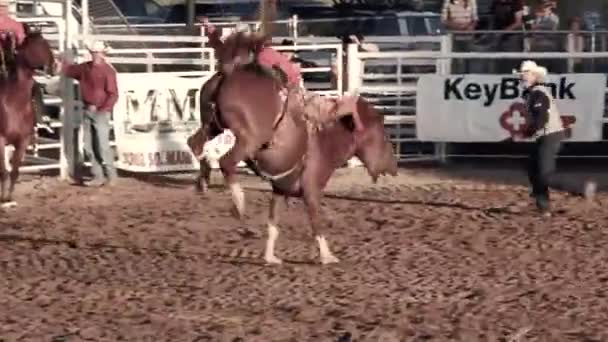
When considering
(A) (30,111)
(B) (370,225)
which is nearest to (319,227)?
(B) (370,225)

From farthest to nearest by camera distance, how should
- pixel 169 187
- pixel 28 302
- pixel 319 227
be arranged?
pixel 169 187 → pixel 319 227 → pixel 28 302

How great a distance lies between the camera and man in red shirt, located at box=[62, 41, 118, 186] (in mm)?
15992

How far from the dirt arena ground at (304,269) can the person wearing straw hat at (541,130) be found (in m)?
0.30

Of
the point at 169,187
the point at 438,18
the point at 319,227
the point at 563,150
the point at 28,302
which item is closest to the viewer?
the point at 28,302

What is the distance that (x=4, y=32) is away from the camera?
14.6m

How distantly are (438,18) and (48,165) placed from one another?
893 centimetres

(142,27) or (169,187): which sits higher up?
(142,27)

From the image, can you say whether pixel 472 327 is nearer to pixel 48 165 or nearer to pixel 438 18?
pixel 48 165

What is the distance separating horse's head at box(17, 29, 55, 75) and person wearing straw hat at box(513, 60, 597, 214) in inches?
179

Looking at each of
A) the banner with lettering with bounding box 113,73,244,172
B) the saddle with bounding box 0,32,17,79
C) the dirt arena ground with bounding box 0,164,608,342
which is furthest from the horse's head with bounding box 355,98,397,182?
the banner with lettering with bounding box 113,73,244,172

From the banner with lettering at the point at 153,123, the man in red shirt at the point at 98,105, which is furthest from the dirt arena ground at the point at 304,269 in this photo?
the banner with lettering at the point at 153,123

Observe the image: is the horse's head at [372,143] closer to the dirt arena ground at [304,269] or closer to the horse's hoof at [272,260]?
the dirt arena ground at [304,269]

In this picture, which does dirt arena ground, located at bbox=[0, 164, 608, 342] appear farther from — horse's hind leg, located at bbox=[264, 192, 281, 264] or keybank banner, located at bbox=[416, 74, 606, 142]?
keybank banner, located at bbox=[416, 74, 606, 142]

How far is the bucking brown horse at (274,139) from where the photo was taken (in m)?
10.2
